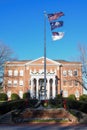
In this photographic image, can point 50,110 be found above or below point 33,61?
below

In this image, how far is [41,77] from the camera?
89812mm

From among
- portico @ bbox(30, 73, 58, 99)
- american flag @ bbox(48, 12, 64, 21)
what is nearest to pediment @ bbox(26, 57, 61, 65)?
portico @ bbox(30, 73, 58, 99)

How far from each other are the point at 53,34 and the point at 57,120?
30.8 feet

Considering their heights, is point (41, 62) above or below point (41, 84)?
above

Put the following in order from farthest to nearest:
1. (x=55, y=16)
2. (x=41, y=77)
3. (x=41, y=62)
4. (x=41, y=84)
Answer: (x=41, y=62) < (x=41, y=84) < (x=41, y=77) < (x=55, y=16)

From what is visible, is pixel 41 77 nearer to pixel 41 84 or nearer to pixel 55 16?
pixel 41 84

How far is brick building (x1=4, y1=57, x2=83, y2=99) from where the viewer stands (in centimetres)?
8962

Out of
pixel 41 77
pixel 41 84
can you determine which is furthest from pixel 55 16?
pixel 41 84

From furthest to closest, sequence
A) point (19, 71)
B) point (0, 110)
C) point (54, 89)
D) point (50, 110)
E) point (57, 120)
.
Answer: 1. point (19, 71)
2. point (54, 89)
3. point (0, 110)
4. point (50, 110)
5. point (57, 120)

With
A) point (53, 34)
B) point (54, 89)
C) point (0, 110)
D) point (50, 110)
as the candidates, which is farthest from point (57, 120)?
point (54, 89)

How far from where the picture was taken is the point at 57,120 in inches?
926

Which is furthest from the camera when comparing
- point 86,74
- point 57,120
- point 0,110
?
point 86,74

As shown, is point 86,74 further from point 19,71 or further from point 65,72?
point 19,71

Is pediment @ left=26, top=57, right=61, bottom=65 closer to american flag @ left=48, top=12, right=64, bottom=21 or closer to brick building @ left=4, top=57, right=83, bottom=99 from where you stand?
brick building @ left=4, top=57, right=83, bottom=99
